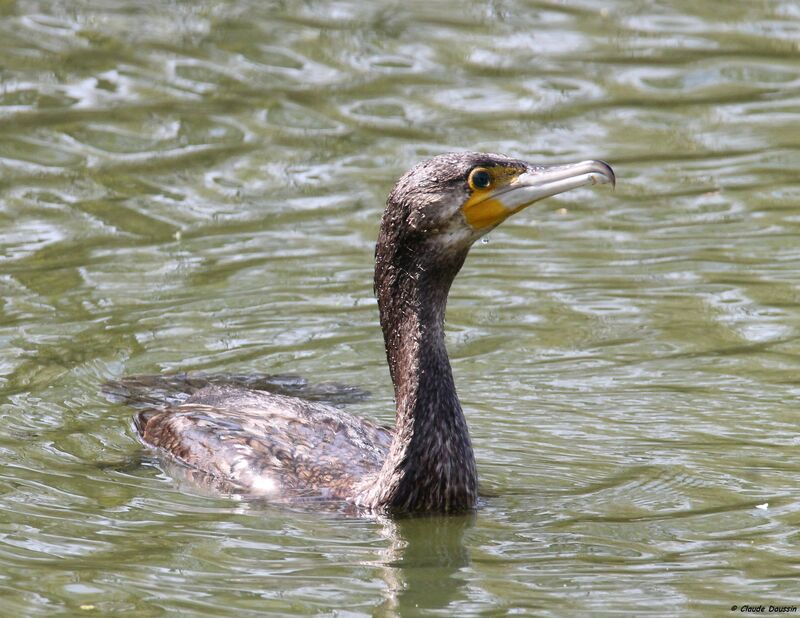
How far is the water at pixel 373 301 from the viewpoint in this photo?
6.70 metres

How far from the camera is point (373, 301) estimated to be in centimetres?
1077

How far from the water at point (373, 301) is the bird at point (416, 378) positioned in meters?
0.19

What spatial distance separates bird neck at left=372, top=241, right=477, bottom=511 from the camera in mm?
7297

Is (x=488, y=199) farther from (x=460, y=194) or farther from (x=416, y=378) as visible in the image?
(x=416, y=378)

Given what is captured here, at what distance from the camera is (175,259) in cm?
1147

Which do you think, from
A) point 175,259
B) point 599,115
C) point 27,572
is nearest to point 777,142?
point 599,115

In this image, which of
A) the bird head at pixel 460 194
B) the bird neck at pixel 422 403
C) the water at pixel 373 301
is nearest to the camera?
the water at pixel 373 301

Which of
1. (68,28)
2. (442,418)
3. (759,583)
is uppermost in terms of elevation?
(68,28)

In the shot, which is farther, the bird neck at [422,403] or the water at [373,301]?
the bird neck at [422,403]

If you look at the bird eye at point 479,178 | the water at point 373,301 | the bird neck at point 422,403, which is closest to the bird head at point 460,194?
the bird eye at point 479,178

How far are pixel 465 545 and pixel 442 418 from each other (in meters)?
0.64

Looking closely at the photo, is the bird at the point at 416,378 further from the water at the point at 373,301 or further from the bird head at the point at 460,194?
the water at the point at 373,301

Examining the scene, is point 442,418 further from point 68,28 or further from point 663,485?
point 68,28

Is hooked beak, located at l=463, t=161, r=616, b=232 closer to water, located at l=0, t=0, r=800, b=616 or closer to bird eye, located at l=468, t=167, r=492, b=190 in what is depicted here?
bird eye, located at l=468, t=167, r=492, b=190
